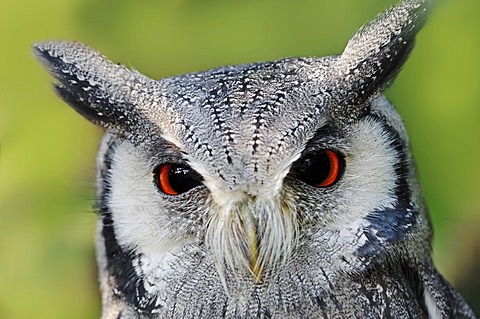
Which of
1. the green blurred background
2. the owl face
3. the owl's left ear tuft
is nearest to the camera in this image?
the owl face

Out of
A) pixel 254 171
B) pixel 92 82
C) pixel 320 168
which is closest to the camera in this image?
pixel 254 171

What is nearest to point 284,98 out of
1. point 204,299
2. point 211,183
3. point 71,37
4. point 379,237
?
point 211,183

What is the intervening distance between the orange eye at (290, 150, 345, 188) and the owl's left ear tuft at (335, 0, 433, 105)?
0.12 meters

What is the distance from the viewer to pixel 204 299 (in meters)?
1.58

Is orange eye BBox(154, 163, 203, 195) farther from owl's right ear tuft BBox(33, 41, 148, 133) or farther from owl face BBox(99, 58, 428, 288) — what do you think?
owl's right ear tuft BBox(33, 41, 148, 133)

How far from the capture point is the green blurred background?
7.96 ft

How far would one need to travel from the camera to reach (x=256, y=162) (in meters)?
1.38

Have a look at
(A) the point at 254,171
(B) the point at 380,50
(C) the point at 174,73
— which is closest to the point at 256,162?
(A) the point at 254,171

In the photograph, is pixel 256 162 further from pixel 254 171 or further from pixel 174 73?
pixel 174 73

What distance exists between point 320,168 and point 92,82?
0.53 meters

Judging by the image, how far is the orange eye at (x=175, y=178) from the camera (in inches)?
58.3

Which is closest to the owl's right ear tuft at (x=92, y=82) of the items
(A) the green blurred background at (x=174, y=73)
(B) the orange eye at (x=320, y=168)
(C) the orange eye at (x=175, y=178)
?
(C) the orange eye at (x=175, y=178)

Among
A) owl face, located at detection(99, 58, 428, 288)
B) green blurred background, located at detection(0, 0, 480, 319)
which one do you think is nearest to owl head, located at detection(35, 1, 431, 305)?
owl face, located at detection(99, 58, 428, 288)

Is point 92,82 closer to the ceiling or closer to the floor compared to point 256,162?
closer to the ceiling
